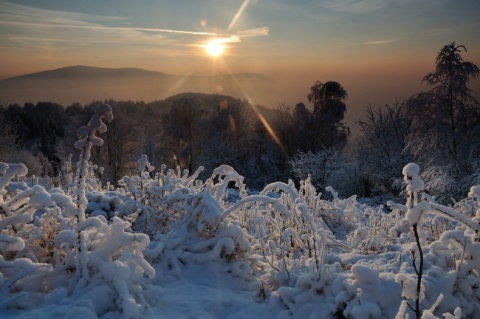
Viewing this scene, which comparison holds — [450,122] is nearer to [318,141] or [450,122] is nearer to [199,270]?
[318,141]

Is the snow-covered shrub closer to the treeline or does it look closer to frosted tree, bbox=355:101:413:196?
the treeline

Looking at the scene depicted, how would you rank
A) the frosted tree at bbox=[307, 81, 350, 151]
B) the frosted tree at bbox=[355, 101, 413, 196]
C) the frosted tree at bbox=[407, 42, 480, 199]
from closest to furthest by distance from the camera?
1. the frosted tree at bbox=[407, 42, 480, 199]
2. the frosted tree at bbox=[355, 101, 413, 196]
3. the frosted tree at bbox=[307, 81, 350, 151]

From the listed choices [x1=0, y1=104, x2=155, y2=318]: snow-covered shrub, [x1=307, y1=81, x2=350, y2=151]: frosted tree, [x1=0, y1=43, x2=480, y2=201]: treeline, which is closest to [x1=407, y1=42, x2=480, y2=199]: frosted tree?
[x1=0, y1=43, x2=480, y2=201]: treeline

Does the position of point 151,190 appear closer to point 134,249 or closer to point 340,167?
point 134,249

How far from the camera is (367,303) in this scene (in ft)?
9.68

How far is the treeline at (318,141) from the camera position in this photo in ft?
58.5

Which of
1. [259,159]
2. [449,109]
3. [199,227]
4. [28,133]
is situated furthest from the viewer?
[28,133]

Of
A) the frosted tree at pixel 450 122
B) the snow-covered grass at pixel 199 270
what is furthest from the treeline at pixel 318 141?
the snow-covered grass at pixel 199 270

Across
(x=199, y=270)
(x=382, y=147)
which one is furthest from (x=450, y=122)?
(x=199, y=270)

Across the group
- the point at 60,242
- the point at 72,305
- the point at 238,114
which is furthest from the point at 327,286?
the point at 238,114

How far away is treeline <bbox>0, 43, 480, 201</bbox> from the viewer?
58.5 feet

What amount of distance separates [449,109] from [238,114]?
19641mm

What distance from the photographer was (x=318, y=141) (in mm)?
32188

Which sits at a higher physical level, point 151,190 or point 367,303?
point 151,190
